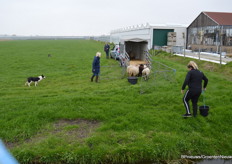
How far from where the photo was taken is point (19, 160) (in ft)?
20.5

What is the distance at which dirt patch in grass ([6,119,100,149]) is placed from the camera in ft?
23.1

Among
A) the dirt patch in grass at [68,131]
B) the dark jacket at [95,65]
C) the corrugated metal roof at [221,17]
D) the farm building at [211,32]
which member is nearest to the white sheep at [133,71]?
the dark jacket at [95,65]

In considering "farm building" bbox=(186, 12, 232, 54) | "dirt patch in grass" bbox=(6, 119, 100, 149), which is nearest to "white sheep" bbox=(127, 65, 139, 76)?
"dirt patch in grass" bbox=(6, 119, 100, 149)

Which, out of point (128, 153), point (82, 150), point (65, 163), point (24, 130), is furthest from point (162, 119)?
point (24, 130)

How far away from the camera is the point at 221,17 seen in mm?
29375

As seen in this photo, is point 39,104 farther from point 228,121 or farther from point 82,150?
point 228,121

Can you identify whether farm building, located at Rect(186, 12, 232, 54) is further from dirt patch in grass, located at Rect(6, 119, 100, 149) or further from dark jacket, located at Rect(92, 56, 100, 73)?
dirt patch in grass, located at Rect(6, 119, 100, 149)

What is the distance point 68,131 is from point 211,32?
2669 centimetres

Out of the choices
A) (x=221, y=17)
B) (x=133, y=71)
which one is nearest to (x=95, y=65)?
(x=133, y=71)

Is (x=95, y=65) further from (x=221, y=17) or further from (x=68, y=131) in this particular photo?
(x=221, y=17)

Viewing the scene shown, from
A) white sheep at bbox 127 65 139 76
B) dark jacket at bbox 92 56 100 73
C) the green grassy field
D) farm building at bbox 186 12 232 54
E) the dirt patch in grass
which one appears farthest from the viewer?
farm building at bbox 186 12 232 54

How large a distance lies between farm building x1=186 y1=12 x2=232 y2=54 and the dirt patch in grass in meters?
21.1

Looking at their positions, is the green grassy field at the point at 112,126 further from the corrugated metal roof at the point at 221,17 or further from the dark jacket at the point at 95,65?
the corrugated metal roof at the point at 221,17

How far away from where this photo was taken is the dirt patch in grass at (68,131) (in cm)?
704
